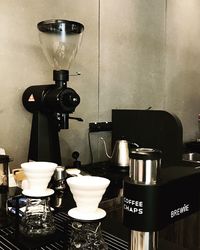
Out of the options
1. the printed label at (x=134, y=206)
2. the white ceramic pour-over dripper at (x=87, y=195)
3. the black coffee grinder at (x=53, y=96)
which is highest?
the black coffee grinder at (x=53, y=96)

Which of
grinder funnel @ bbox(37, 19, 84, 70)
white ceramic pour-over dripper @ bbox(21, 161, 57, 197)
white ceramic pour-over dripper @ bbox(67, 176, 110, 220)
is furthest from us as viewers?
grinder funnel @ bbox(37, 19, 84, 70)

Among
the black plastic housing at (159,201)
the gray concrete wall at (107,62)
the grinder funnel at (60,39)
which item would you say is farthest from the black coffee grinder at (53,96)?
the black plastic housing at (159,201)

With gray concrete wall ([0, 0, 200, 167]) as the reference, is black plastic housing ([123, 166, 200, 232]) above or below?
below

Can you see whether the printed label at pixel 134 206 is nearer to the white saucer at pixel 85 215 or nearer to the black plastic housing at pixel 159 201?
the black plastic housing at pixel 159 201

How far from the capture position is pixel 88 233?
35.3 inches

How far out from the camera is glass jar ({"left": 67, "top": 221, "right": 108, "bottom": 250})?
2.93ft

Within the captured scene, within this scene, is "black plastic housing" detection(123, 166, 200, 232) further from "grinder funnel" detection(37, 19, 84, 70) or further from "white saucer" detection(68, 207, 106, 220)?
"grinder funnel" detection(37, 19, 84, 70)

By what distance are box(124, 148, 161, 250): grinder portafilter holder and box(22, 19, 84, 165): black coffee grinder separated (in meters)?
1.25

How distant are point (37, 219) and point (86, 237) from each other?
22cm

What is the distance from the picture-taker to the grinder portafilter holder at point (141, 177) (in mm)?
523

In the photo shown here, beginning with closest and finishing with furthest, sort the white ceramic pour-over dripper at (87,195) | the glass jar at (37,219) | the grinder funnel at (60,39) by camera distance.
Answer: the white ceramic pour-over dripper at (87,195) < the glass jar at (37,219) < the grinder funnel at (60,39)

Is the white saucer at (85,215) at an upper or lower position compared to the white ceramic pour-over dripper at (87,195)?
lower

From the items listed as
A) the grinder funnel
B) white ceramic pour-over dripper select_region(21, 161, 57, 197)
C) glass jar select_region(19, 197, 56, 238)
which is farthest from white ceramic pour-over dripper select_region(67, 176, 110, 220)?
the grinder funnel

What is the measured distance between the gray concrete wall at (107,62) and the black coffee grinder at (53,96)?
21cm
